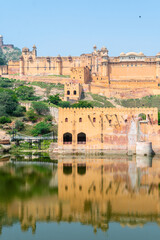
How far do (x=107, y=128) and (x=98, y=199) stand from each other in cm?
1451

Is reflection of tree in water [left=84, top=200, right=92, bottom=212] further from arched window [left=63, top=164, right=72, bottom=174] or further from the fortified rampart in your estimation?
the fortified rampart

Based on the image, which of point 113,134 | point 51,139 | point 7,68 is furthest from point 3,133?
point 7,68

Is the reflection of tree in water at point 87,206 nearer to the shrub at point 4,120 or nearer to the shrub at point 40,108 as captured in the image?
the shrub at point 4,120

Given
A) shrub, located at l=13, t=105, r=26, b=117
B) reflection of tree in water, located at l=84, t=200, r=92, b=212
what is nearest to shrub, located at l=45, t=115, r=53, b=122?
shrub, located at l=13, t=105, r=26, b=117

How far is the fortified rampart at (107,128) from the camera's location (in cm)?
3225

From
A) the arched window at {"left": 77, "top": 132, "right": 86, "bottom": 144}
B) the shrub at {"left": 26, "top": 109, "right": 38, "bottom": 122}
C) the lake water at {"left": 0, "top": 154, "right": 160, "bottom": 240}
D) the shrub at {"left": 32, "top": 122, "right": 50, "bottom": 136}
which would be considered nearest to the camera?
the lake water at {"left": 0, "top": 154, "right": 160, "bottom": 240}

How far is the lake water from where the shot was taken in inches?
593

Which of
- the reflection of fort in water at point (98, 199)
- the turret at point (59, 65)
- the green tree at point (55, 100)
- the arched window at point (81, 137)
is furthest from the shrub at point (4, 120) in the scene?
the turret at point (59, 65)

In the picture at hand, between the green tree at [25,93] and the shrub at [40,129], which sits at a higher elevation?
the green tree at [25,93]

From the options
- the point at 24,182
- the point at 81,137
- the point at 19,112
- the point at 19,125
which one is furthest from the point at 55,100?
the point at 24,182

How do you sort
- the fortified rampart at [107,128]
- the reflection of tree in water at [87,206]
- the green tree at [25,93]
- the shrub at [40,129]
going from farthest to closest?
the green tree at [25,93]
the shrub at [40,129]
the fortified rampart at [107,128]
the reflection of tree in water at [87,206]

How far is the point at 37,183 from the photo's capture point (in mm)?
22078

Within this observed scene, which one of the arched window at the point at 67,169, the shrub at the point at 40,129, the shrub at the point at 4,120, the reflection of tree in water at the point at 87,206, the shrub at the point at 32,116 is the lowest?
the reflection of tree in water at the point at 87,206

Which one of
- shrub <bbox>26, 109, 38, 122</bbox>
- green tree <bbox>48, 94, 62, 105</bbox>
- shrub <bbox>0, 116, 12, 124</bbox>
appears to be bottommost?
shrub <bbox>0, 116, 12, 124</bbox>
